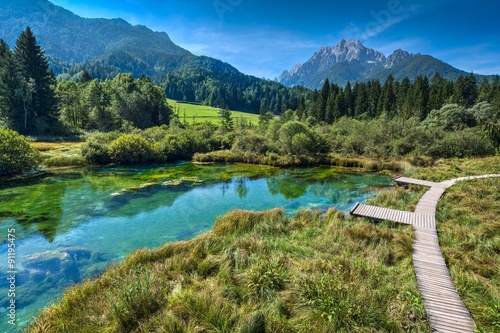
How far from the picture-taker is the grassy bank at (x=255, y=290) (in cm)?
562

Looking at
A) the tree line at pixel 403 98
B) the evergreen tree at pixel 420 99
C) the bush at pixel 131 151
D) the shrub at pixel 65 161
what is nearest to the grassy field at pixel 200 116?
the tree line at pixel 403 98

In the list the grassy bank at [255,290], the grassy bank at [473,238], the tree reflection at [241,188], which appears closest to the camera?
the grassy bank at [255,290]

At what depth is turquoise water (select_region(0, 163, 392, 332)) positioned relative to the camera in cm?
1023

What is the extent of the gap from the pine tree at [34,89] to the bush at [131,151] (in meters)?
21.4

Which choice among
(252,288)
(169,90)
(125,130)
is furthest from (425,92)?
(169,90)

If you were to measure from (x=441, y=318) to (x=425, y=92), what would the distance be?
6584 cm

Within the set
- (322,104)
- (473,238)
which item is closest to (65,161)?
(473,238)

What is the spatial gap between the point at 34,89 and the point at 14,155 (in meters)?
28.3

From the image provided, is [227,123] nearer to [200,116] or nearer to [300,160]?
[200,116]

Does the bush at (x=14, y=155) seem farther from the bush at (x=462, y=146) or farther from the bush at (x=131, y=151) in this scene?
the bush at (x=462, y=146)

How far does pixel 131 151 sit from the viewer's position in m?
33.5

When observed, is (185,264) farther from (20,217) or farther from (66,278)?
(20,217)

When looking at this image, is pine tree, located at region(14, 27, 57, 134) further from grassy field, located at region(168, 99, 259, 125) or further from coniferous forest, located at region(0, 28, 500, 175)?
grassy field, located at region(168, 99, 259, 125)

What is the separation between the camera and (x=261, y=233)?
11.7 metres
